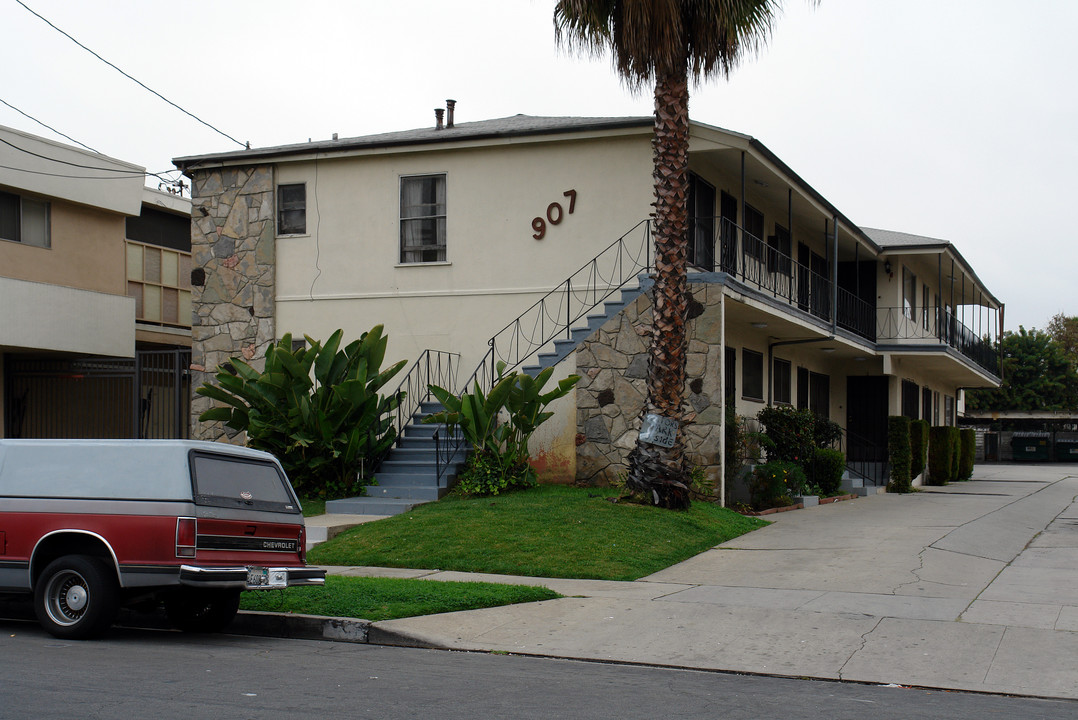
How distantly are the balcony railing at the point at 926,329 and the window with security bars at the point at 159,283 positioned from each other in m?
18.4

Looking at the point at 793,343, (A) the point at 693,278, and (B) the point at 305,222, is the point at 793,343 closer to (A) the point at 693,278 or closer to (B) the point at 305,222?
(A) the point at 693,278

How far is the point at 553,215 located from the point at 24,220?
11691mm

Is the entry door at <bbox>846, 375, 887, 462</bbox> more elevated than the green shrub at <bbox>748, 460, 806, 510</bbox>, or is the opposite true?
the entry door at <bbox>846, 375, 887, 462</bbox>

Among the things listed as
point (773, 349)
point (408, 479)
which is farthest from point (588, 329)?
point (773, 349)

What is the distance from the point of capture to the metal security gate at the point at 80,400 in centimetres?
2309

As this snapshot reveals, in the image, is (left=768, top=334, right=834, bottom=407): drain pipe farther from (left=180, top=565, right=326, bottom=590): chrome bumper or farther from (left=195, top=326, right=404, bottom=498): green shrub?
(left=180, top=565, right=326, bottom=590): chrome bumper

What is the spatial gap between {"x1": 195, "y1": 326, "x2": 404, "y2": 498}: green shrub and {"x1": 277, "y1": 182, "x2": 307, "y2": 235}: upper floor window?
14.3 feet

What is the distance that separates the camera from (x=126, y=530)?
346 inches

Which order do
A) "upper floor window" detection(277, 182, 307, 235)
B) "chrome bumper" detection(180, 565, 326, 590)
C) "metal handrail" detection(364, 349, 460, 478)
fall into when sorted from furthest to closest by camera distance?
"upper floor window" detection(277, 182, 307, 235) < "metal handrail" detection(364, 349, 460, 478) < "chrome bumper" detection(180, 565, 326, 590)

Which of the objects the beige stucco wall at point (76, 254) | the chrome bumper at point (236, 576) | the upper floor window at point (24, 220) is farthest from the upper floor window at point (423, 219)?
the chrome bumper at point (236, 576)

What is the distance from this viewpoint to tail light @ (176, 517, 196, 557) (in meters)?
8.63

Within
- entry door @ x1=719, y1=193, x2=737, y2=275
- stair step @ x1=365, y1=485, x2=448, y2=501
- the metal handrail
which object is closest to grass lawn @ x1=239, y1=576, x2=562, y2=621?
stair step @ x1=365, y1=485, x2=448, y2=501

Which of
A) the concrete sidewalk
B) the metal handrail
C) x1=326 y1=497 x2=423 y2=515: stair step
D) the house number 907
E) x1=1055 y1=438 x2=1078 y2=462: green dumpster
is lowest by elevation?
x1=1055 y1=438 x2=1078 y2=462: green dumpster

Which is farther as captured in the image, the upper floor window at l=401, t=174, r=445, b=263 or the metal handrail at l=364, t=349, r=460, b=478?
the upper floor window at l=401, t=174, r=445, b=263
